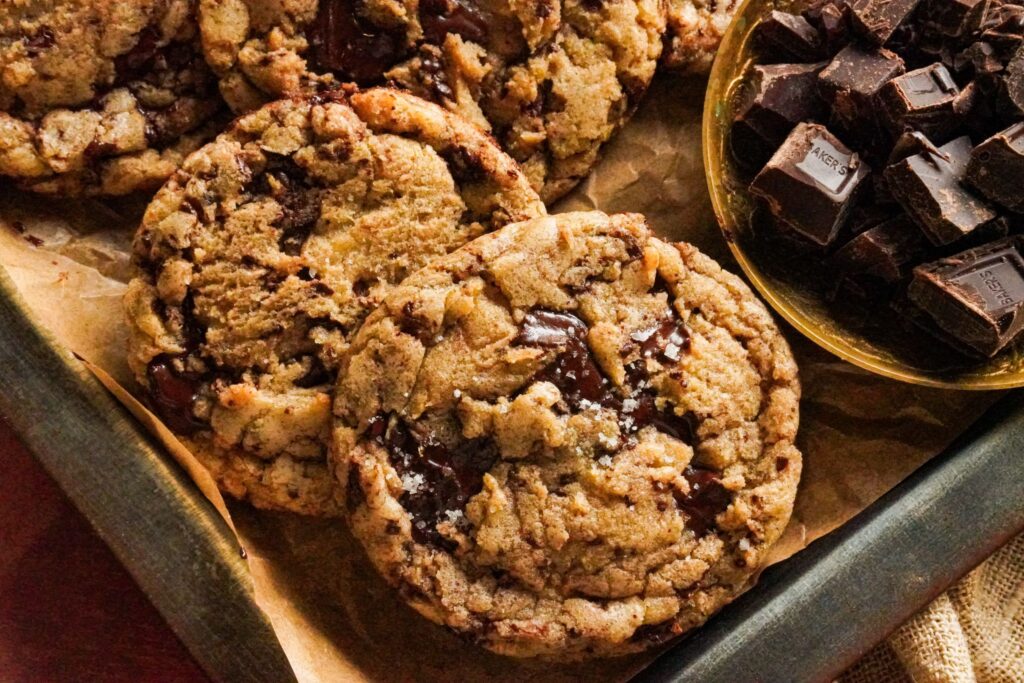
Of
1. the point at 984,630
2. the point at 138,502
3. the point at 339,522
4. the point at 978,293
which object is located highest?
the point at 978,293

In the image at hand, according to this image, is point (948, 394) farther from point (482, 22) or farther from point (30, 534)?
point (30, 534)

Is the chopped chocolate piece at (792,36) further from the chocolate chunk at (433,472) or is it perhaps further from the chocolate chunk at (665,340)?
the chocolate chunk at (433,472)

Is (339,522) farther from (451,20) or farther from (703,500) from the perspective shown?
(451,20)

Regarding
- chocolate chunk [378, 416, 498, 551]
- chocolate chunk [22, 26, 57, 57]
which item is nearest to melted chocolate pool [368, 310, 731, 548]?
chocolate chunk [378, 416, 498, 551]

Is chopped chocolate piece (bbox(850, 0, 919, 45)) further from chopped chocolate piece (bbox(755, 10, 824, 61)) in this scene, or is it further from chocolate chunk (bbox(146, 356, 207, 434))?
chocolate chunk (bbox(146, 356, 207, 434))

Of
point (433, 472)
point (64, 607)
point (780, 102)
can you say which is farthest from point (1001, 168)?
point (64, 607)

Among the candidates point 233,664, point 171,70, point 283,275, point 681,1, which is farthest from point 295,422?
point 681,1
